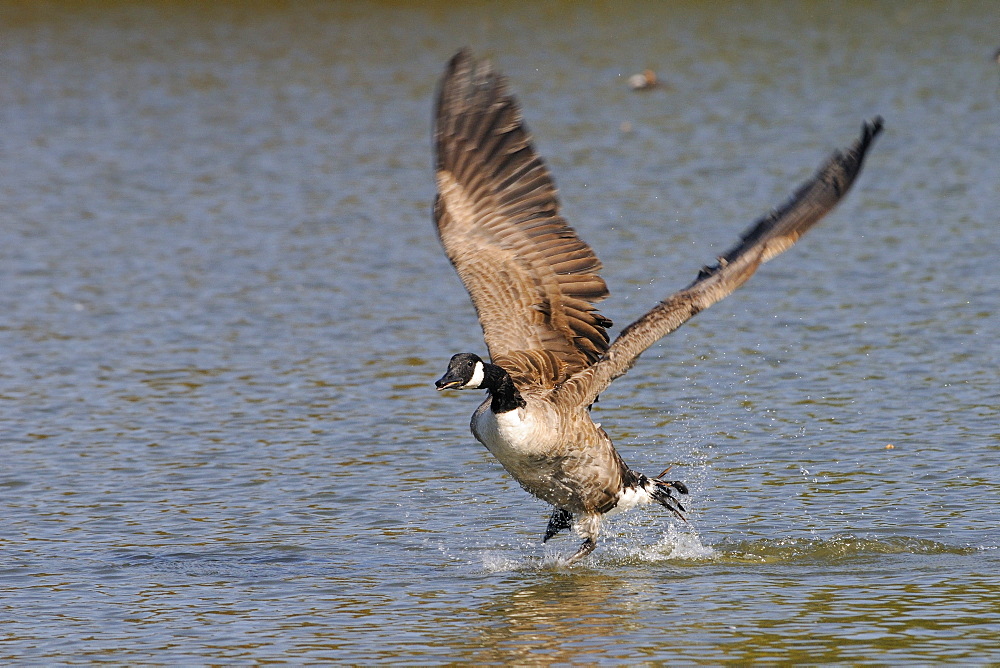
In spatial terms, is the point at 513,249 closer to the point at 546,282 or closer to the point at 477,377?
the point at 546,282

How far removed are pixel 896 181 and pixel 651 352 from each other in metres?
6.06

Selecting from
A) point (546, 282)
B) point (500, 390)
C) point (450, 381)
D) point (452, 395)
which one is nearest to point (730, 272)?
point (546, 282)

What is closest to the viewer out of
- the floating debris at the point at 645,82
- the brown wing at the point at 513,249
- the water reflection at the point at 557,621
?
the water reflection at the point at 557,621

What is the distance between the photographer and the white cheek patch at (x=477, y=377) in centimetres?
696

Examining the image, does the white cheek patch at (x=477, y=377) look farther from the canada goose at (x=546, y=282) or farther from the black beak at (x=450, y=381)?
the canada goose at (x=546, y=282)

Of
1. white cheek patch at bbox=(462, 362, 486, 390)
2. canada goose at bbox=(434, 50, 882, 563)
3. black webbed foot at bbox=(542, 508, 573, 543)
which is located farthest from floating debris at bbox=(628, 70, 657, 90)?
white cheek patch at bbox=(462, 362, 486, 390)

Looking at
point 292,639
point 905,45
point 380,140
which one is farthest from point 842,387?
point 905,45

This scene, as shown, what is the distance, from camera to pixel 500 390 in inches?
281

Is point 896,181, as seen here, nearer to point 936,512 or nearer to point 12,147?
point 936,512

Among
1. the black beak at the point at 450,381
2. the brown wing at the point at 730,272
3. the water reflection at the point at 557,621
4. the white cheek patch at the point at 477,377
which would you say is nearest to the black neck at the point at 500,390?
the white cheek patch at the point at 477,377

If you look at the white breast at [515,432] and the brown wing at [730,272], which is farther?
the brown wing at [730,272]

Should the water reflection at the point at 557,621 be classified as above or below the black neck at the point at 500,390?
below

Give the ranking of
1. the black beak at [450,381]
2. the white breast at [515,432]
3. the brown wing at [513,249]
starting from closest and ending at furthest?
the black beak at [450,381], the white breast at [515,432], the brown wing at [513,249]

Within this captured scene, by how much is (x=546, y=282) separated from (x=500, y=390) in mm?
1051
